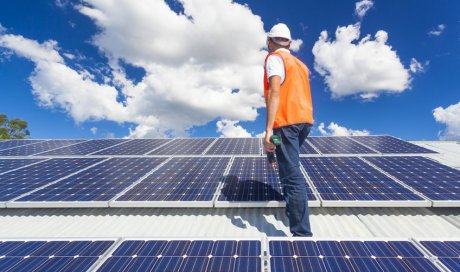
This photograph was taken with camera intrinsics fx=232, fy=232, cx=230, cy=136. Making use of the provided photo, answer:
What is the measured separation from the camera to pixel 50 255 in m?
3.30

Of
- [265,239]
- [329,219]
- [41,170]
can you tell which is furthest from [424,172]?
[41,170]

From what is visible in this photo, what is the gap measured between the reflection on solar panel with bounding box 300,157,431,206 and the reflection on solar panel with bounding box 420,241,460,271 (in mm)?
2003

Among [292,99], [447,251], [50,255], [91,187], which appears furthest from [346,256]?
[91,187]

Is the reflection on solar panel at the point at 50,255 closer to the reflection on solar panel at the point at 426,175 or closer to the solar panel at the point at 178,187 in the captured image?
the solar panel at the point at 178,187

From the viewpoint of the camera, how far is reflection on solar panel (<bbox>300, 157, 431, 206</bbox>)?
5.27m

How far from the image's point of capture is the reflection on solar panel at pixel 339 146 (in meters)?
9.59

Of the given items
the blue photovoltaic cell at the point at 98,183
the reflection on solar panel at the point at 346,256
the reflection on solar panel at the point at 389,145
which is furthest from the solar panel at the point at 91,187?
the reflection on solar panel at the point at 389,145

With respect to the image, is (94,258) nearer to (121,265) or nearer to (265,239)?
(121,265)

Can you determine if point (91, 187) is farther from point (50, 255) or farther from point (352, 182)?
point (352, 182)

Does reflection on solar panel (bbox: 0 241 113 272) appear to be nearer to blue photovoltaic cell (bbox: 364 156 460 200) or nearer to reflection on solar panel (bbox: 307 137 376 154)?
blue photovoltaic cell (bbox: 364 156 460 200)

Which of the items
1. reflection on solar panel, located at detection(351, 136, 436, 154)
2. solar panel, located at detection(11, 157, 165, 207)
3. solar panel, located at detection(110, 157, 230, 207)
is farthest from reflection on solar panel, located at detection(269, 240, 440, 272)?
reflection on solar panel, located at detection(351, 136, 436, 154)

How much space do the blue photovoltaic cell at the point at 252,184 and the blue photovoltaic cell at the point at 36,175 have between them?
216 inches

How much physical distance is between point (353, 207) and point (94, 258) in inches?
212

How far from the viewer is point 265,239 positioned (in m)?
3.29
